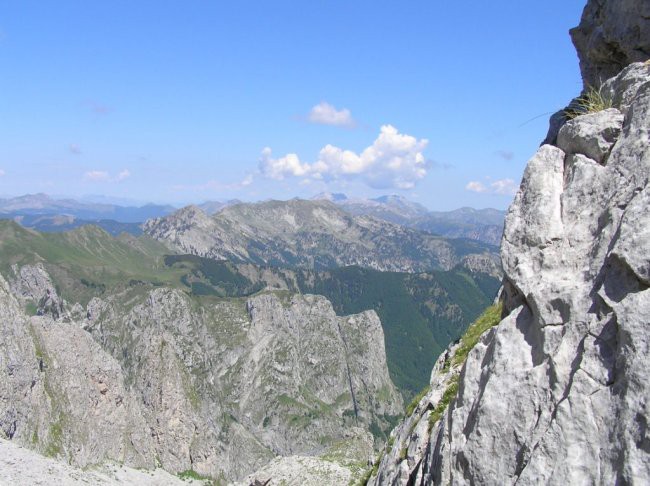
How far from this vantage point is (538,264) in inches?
577

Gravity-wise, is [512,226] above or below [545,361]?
above

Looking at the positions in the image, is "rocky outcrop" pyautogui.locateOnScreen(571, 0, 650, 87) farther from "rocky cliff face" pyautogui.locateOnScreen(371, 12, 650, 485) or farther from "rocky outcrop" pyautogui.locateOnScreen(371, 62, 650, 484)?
"rocky outcrop" pyautogui.locateOnScreen(371, 62, 650, 484)

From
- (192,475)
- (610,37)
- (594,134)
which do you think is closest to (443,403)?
(594,134)

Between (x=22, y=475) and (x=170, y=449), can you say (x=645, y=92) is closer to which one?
(x=22, y=475)

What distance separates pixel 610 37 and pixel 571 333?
856 inches

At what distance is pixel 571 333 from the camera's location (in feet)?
41.5

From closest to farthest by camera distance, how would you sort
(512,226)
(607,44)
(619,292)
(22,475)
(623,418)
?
(623,418) → (619,292) → (512,226) → (607,44) → (22,475)

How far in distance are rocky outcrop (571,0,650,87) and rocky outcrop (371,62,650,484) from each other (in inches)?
367

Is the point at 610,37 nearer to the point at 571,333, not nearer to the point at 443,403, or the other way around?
the point at 443,403

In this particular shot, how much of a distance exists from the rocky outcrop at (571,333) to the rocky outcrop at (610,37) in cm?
931

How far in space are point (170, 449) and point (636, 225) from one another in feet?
457

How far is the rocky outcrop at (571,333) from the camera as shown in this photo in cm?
1100

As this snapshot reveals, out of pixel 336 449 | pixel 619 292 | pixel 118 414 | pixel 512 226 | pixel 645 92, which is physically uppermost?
pixel 645 92

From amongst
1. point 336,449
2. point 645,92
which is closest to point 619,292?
point 645,92
